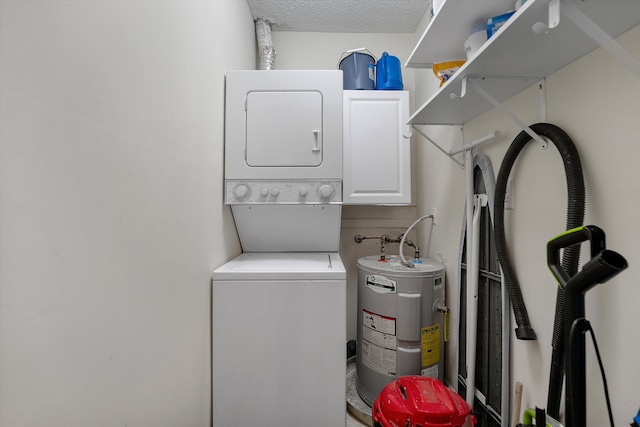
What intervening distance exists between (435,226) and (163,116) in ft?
6.58

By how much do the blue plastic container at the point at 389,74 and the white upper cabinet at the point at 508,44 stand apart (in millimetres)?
670

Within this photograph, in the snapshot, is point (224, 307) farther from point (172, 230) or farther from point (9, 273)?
point (9, 273)

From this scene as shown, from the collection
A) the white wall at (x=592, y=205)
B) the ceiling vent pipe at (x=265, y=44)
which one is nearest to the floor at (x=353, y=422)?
the white wall at (x=592, y=205)

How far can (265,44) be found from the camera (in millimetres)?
2334

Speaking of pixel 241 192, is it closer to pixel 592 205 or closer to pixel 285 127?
pixel 285 127

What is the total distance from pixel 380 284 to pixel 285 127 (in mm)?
1236

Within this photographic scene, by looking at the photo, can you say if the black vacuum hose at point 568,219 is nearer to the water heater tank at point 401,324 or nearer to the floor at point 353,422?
the water heater tank at point 401,324

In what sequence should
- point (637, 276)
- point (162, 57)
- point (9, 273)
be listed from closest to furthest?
1. point (9, 273)
2. point (637, 276)
3. point (162, 57)

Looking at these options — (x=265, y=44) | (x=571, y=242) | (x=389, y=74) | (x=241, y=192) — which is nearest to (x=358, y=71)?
(x=389, y=74)

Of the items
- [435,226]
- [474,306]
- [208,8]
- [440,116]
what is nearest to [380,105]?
[440,116]

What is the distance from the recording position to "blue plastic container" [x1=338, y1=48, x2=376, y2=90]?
7.18ft

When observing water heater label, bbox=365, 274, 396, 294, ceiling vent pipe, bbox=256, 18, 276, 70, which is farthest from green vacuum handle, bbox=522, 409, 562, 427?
ceiling vent pipe, bbox=256, 18, 276, 70

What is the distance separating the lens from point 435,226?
7.07 feet

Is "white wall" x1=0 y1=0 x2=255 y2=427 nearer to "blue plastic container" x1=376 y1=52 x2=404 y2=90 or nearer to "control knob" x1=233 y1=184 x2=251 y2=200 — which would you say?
"control knob" x1=233 y1=184 x2=251 y2=200
